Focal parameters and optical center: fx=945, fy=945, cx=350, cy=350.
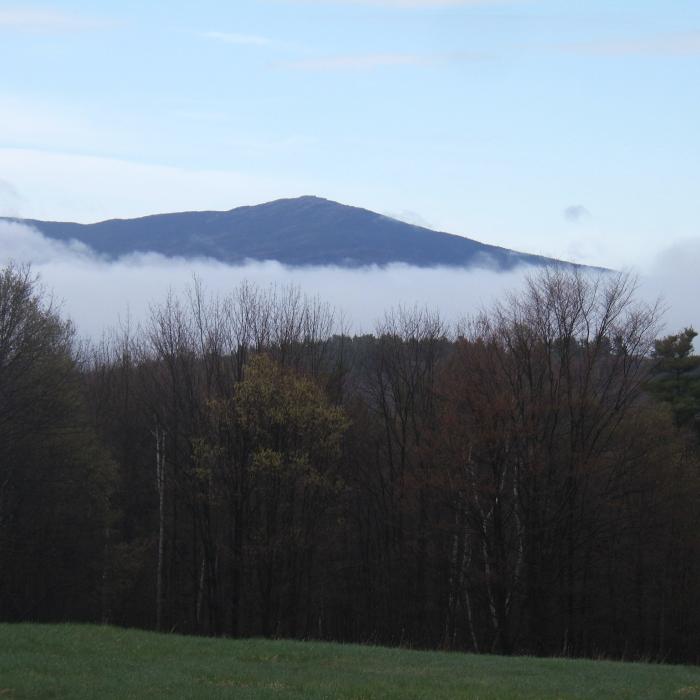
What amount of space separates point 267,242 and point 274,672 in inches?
7090

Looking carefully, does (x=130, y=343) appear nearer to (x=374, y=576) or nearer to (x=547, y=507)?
(x=374, y=576)

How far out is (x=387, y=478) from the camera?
50.2 meters

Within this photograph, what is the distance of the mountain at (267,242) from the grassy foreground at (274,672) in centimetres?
14984

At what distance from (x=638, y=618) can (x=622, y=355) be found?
13.4 m

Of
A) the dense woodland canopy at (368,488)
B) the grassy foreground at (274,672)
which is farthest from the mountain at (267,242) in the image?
the grassy foreground at (274,672)

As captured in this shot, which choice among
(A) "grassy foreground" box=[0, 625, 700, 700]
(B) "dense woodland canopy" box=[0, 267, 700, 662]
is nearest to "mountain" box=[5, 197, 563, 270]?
(B) "dense woodland canopy" box=[0, 267, 700, 662]

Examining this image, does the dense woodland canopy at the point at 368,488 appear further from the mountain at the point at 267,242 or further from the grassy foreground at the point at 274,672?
the mountain at the point at 267,242

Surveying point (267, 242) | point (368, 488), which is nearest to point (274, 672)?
point (368, 488)

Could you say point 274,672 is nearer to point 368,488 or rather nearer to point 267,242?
point 368,488

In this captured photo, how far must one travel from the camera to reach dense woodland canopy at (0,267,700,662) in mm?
36062

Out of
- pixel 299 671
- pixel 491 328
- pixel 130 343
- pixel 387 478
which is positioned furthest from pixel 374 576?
pixel 299 671

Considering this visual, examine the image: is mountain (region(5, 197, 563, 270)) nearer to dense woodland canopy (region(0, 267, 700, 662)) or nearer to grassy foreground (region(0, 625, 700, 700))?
dense woodland canopy (region(0, 267, 700, 662))

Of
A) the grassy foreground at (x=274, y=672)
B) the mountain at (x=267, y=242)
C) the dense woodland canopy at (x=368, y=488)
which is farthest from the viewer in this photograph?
the mountain at (x=267, y=242)

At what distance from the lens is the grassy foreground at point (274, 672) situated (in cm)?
1380
